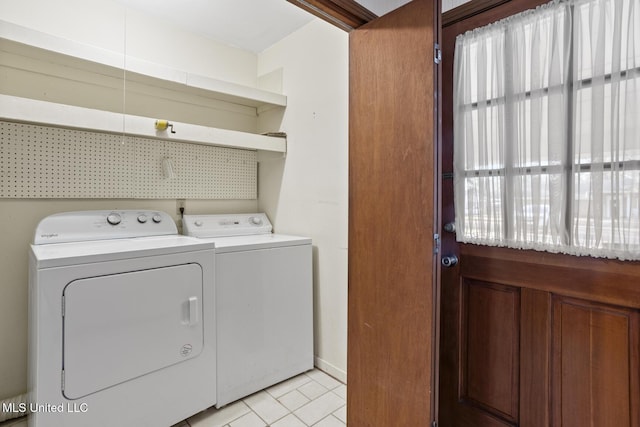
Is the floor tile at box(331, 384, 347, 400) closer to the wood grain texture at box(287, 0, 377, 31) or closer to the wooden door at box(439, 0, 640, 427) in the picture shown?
the wooden door at box(439, 0, 640, 427)

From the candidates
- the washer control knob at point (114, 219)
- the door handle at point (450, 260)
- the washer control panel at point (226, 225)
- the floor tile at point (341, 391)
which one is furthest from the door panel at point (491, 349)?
the washer control knob at point (114, 219)

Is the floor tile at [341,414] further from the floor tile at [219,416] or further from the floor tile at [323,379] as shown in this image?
the floor tile at [219,416]

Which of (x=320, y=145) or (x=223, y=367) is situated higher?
(x=320, y=145)

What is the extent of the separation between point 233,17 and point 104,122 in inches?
47.3

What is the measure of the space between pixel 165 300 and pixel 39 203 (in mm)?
1071

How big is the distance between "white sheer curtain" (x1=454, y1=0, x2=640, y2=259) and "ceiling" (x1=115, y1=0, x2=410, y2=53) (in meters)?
1.38

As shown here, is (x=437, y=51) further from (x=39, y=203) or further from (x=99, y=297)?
(x=39, y=203)

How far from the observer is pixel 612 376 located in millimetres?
1112

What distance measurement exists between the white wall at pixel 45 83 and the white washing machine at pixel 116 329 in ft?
0.64

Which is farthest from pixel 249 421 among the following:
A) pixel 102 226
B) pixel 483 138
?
pixel 483 138

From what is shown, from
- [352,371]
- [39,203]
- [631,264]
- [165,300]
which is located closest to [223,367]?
[165,300]

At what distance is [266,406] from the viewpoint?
1.92m

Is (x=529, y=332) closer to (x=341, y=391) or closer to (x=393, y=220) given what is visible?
(x=393, y=220)

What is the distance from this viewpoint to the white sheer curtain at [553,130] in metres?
1.06
